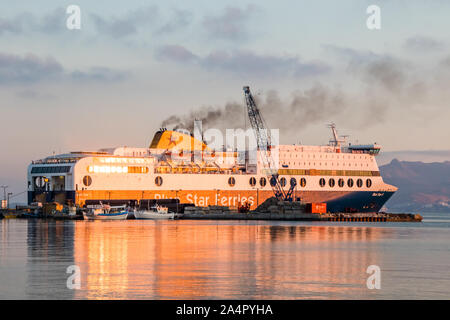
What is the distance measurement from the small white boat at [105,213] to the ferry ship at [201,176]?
8.93 ft

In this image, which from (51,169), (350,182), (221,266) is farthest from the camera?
(350,182)

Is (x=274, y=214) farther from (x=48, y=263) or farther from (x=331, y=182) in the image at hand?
(x=48, y=263)

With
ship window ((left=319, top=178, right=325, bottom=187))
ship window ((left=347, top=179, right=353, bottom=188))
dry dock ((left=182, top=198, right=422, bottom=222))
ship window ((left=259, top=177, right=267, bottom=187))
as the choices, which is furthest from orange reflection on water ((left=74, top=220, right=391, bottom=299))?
ship window ((left=347, top=179, right=353, bottom=188))

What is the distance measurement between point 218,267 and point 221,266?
0.55 m

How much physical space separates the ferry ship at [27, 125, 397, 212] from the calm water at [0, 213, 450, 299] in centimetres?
4530

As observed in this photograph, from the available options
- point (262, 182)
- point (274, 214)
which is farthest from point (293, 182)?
point (274, 214)

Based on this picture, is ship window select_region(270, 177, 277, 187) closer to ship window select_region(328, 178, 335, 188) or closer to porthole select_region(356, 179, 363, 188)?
ship window select_region(328, 178, 335, 188)

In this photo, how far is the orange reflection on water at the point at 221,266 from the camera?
3092 cm

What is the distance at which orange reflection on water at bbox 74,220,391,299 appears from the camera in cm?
Answer: 3092

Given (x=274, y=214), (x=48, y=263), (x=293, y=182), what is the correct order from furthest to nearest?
(x=293, y=182), (x=274, y=214), (x=48, y=263)

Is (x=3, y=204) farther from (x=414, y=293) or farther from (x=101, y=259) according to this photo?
(x=414, y=293)

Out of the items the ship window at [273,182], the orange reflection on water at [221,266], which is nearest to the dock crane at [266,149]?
the ship window at [273,182]

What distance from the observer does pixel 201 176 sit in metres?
116
